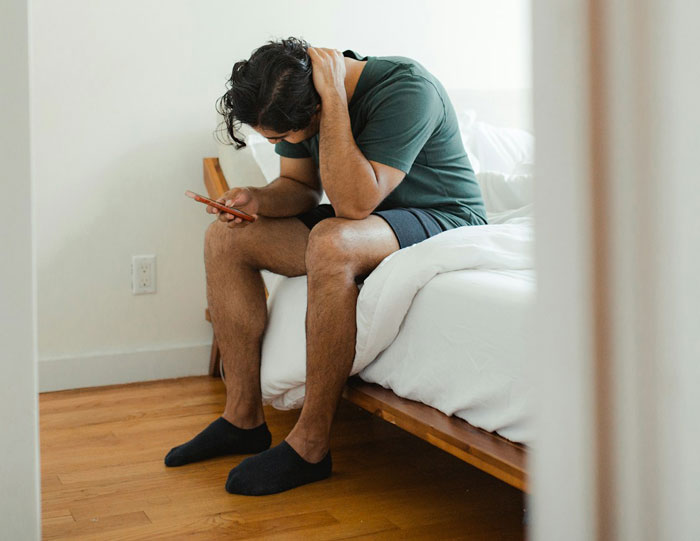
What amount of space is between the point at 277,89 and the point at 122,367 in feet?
3.79

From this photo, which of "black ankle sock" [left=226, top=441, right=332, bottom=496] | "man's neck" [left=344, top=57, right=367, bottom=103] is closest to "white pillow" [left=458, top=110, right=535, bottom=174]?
"man's neck" [left=344, top=57, right=367, bottom=103]

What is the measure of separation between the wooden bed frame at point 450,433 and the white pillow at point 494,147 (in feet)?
2.94

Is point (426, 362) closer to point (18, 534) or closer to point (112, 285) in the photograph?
point (18, 534)

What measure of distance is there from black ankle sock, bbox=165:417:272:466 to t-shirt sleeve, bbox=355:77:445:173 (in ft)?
1.97

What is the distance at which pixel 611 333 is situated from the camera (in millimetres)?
440

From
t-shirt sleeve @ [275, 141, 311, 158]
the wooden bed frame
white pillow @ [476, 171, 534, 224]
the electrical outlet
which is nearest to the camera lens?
the wooden bed frame

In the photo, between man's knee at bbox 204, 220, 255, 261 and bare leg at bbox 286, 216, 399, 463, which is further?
man's knee at bbox 204, 220, 255, 261

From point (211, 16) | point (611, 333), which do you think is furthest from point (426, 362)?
point (211, 16)

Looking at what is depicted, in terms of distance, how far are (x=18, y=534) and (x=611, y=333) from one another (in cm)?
86

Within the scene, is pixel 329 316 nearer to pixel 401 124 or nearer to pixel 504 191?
pixel 401 124

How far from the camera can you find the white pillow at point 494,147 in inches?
87.3

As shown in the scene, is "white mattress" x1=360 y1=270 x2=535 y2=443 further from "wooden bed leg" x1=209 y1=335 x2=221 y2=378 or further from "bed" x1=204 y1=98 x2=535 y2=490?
"wooden bed leg" x1=209 y1=335 x2=221 y2=378

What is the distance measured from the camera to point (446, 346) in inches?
50.2

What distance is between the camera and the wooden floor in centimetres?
130
